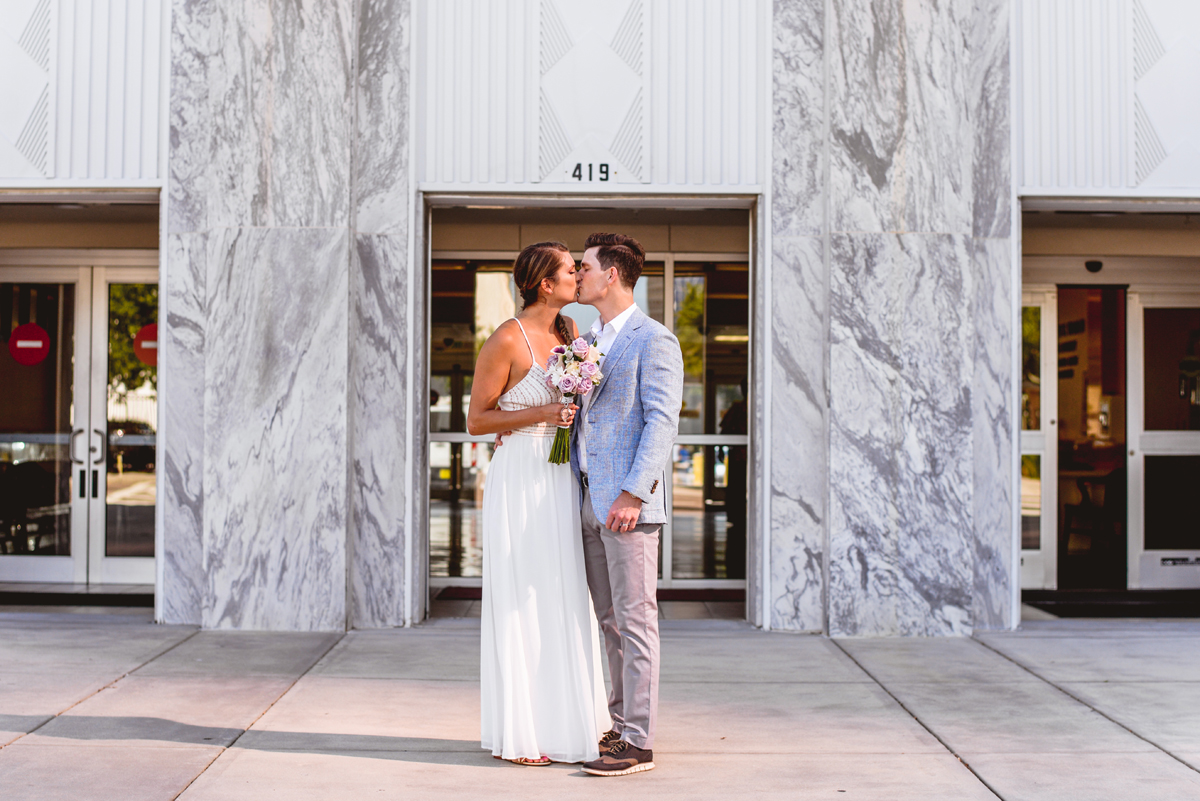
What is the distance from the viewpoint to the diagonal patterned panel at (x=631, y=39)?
6781 mm

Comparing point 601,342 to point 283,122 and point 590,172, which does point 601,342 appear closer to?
point 590,172

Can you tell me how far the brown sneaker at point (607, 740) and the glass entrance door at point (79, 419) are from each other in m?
5.56

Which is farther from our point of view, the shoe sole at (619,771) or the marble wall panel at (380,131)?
the marble wall panel at (380,131)

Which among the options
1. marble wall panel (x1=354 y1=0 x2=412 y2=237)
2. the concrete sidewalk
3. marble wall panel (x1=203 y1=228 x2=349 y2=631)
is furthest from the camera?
marble wall panel (x1=354 y1=0 x2=412 y2=237)

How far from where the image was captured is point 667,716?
481 centimetres

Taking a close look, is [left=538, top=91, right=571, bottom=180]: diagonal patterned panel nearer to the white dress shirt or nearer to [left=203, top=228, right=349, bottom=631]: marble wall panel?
[left=203, top=228, right=349, bottom=631]: marble wall panel

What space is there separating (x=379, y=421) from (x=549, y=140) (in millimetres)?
2062

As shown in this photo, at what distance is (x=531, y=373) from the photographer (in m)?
4.18

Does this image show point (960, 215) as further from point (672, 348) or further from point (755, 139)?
point (672, 348)

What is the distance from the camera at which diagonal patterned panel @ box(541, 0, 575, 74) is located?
678cm

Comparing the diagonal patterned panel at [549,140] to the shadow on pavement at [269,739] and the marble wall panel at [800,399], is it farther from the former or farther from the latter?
the shadow on pavement at [269,739]

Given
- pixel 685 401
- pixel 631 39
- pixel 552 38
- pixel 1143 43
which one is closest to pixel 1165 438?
pixel 1143 43

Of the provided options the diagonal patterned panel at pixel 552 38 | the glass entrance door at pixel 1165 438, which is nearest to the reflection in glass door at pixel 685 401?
the diagonal patterned panel at pixel 552 38

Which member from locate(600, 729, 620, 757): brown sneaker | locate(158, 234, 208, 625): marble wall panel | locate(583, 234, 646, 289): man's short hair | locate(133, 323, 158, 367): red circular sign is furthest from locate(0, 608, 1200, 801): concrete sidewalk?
locate(133, 323, 158, 367): red circular sign
